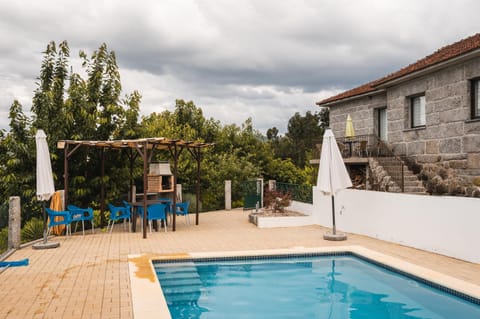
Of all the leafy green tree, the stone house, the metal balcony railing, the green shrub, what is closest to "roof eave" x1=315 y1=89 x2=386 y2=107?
the stone house

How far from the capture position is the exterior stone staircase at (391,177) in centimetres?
1402

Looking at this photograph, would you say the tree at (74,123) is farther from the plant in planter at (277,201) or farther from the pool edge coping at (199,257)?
the pool edge coping at (199,257)

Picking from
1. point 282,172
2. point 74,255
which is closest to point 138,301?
point 74,255

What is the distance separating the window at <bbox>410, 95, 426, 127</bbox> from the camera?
51.9ft

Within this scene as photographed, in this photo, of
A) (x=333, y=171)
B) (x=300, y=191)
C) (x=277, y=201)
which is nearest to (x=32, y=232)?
(x=277, y=201)

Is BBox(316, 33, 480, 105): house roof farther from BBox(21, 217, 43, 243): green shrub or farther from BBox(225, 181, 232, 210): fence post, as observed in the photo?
BBox(21, 217, 43, 243): green shrub

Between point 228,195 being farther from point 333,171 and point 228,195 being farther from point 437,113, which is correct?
point 437,113

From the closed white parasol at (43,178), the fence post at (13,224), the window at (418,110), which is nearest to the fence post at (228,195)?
the window at (418,110)

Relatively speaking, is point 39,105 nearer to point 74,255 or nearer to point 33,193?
point 33,193

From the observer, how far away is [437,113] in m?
14.6

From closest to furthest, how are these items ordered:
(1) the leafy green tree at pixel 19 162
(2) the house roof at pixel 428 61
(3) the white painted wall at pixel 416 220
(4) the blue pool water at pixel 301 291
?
(4) the blue pool water at pixel 301 291 < (3) the white painted wall at pixel 416 220 < (2) the house roof at pixel 428 61 < (1) the leafy green tree at pixel 19 162

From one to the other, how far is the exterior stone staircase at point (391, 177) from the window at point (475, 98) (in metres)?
2.66

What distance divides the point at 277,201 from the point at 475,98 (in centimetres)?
748

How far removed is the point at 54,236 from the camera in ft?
43.4
